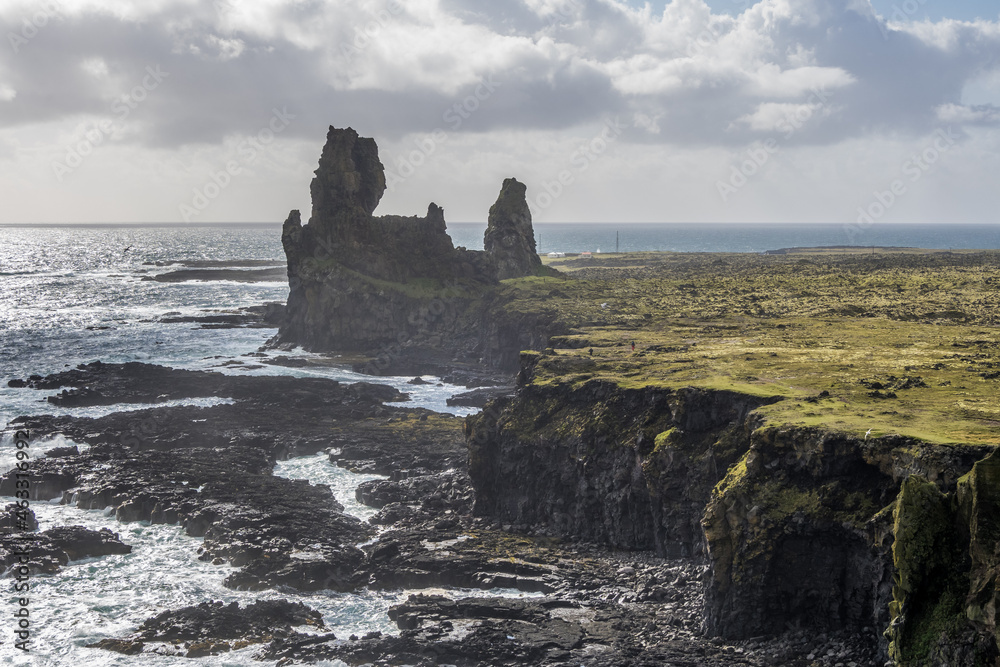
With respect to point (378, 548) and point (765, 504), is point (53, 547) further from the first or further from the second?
point (765, 504)

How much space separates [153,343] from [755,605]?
104 meters

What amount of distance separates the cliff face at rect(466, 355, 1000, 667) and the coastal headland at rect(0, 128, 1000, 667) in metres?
0.11

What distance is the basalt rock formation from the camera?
117m

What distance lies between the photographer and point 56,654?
40.2 meters

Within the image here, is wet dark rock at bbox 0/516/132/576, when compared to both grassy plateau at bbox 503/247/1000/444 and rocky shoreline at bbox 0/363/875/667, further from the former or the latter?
grassy plateau at bbox 503/247/1000/444

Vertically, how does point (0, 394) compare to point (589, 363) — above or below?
below

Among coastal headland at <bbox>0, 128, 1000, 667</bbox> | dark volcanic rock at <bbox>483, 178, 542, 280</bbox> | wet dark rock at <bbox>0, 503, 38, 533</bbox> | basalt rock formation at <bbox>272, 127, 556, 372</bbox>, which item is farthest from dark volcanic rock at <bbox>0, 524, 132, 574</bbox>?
dark volcanic rock at <bbox>483, 178, 542, 280</bbox>

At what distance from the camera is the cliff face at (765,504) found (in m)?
30.2

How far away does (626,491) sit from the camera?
5031 cm

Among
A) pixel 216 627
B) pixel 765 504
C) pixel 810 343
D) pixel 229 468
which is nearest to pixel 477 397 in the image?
pixel 229 468

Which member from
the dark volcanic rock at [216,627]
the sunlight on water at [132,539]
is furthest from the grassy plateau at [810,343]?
the dark volcanic rock at [216,627]

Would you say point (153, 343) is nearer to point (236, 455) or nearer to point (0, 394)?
point (0, 394)

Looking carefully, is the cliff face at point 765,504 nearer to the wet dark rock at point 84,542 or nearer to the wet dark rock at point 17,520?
the wet dark rock at point 84,542

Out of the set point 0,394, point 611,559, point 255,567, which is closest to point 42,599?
point 255,567
